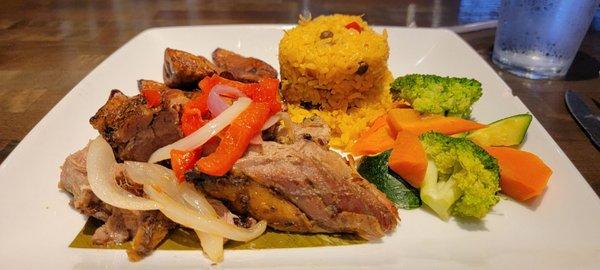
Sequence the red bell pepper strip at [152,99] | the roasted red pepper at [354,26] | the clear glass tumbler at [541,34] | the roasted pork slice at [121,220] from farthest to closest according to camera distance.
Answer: the clear glass tumbler at [541,34] < the roasted red pepper at [354,26] < the red bell pepper strip at [152,99] < the roasted pork slice at [121,220]

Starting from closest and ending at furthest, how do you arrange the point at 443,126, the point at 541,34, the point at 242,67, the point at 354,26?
the point at 443,126
the point at 242,67
the point at 354,26
the point at 541,34

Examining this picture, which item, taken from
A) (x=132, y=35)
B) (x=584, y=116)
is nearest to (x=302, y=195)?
(x=584, y=116)

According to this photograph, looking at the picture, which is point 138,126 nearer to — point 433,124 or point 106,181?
point 106,181

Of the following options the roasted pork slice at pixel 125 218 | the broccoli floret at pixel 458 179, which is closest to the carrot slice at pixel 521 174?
the broccoli floret at pixel 458 179

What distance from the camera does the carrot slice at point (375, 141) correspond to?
3424 millimetres

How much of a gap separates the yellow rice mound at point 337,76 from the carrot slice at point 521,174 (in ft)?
4.04

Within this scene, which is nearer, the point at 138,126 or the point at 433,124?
the point at 138,126

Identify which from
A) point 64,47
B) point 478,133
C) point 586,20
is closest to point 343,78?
point 478,133

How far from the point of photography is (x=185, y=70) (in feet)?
11.6

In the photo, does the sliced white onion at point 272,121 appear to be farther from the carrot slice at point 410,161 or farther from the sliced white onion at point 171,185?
the carrot slice at point 410,161

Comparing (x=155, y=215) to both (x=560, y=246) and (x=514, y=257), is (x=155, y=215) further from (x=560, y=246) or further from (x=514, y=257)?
(x=560, y=246)

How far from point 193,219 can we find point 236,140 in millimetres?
498

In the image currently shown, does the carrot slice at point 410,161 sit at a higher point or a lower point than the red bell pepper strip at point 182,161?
lower

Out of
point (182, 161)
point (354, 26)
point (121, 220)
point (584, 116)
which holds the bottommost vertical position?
point (584, 116)
